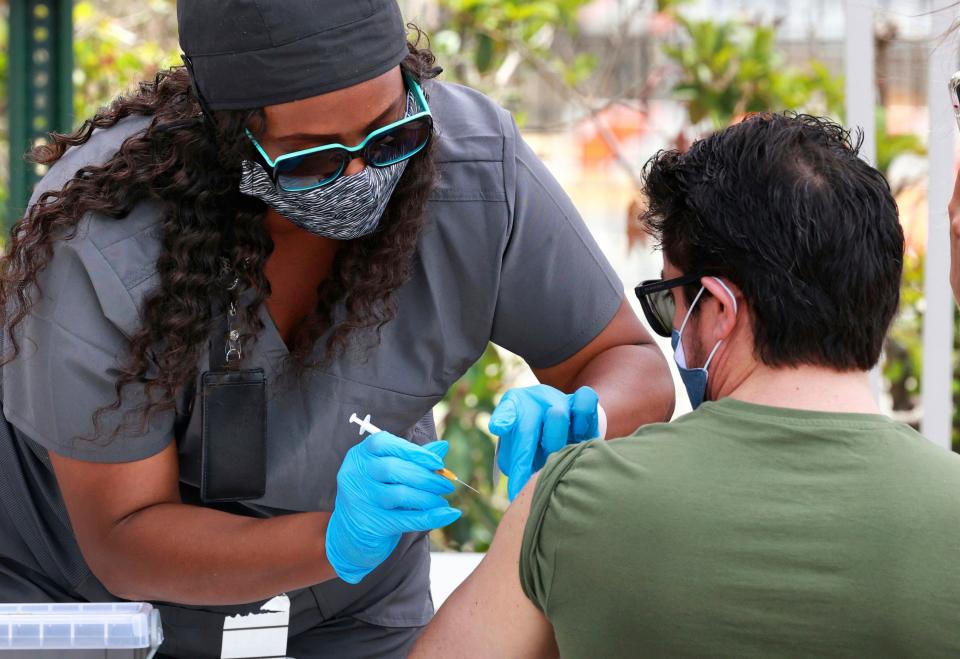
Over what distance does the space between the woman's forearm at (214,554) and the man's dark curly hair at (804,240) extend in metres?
0.68

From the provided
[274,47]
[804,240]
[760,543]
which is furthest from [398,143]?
[760,543]

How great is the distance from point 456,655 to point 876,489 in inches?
21.5

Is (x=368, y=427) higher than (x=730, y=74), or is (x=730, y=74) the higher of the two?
(x=730, y=74)

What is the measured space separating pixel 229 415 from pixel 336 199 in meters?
0.36

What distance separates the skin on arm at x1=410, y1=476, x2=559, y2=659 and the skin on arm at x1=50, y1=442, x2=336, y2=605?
0.83ft

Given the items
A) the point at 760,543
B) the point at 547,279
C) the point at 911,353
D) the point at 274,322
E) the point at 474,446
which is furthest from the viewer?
the point at 911,353

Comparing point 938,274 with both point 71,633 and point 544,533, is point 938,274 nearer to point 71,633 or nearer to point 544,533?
point 544,533

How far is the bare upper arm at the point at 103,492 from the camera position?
155 centimetres

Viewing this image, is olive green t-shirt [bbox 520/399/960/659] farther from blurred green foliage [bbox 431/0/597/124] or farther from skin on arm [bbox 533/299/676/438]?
blurred green foliage [bbox 431/0/597/124]

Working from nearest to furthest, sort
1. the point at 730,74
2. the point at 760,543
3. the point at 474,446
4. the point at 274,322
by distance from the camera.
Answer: the point at 760,543 → the point at 274,322 → the point at 474,446 → the point at 730,74

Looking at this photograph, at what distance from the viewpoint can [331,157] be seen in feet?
4.88

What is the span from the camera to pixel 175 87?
66.8 inches

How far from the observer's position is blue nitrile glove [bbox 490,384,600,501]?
1527 millimetres

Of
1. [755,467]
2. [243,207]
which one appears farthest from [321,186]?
[755,467]
